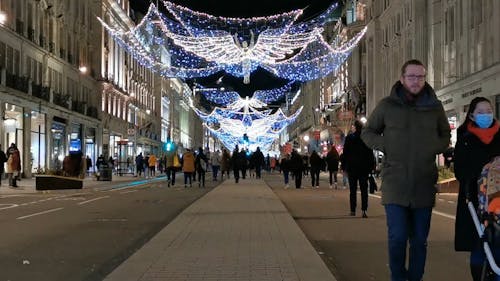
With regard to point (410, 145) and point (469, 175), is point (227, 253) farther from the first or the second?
point (469, 175)

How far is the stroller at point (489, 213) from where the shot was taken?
16.4 ft

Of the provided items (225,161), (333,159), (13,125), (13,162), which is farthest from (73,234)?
(13,125)

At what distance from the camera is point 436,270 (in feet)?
27.3

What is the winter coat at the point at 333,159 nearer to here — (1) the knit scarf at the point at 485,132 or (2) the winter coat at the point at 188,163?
(2) the winter coat at the point at 188,163

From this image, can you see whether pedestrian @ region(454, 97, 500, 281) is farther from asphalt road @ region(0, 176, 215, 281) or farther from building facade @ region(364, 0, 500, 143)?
building facade @ region(364, 0, 500, 143)

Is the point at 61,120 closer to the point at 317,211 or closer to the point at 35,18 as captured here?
the point at 35,18

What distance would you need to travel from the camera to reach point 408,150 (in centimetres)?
565

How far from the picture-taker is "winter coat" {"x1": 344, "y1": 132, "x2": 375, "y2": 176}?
14.5 meters

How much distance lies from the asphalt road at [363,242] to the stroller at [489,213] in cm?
264

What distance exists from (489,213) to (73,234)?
8664mm

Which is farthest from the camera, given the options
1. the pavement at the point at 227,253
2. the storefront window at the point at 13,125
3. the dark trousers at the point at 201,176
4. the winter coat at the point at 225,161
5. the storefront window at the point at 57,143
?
the storefront window at the point at 57,143

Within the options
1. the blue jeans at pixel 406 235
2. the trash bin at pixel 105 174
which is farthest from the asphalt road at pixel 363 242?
the trash bin at pixel 105 174

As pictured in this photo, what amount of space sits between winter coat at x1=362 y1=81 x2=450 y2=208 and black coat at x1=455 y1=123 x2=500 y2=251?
0.23 m

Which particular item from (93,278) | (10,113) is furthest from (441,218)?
(10,113)
